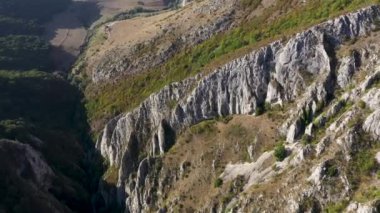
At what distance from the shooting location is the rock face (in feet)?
317

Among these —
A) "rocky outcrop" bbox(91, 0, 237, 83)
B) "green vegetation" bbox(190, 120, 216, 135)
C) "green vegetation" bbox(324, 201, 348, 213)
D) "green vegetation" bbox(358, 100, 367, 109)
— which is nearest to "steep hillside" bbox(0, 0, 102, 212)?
"rocky outcrop" bbox(91, 0, 237, 83)

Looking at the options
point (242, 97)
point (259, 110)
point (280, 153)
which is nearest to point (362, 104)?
point (280, 153)

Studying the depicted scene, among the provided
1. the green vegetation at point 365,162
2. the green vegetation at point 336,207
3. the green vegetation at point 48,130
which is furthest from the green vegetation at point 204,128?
the green vegetation at point 336,207

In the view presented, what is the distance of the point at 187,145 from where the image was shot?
112375 millimetres

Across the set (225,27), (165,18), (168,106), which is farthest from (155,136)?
(165,18)

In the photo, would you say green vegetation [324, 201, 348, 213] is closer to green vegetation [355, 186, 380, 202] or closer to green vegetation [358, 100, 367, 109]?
green vegetation [355, 186, 380, 202]

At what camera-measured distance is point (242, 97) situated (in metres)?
109

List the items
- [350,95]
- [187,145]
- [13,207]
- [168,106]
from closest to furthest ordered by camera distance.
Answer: [350,95]
[13,207]
[187,145]
[168,106]

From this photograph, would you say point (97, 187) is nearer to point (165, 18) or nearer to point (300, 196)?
point (300, 196)

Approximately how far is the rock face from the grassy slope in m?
5.24

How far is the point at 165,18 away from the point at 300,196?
106399 millimetres

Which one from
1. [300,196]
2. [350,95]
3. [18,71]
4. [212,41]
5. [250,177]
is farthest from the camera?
[18,71]

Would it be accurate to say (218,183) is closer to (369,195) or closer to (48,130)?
(369,195)

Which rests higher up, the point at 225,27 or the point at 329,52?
the point at 225,27
